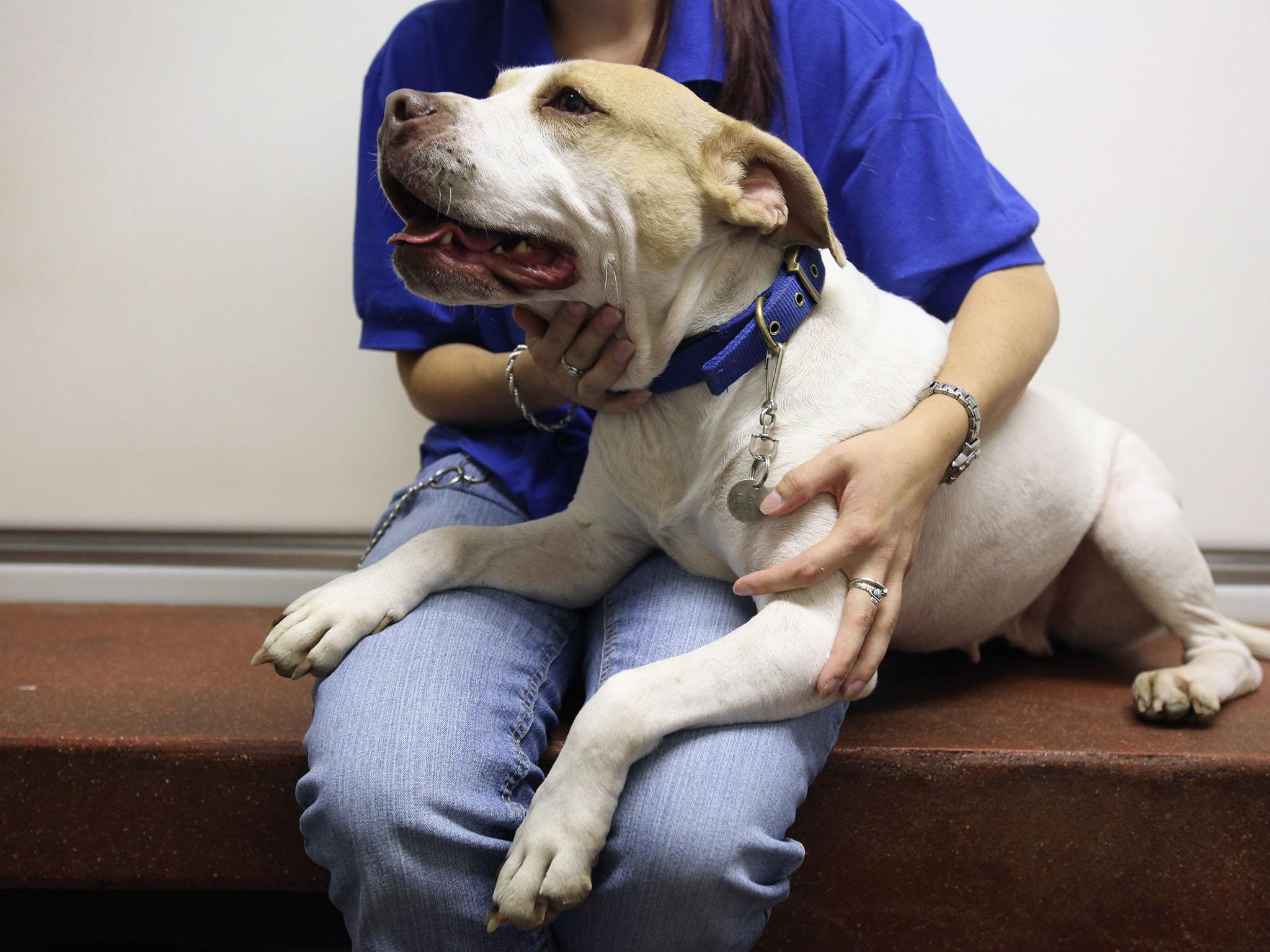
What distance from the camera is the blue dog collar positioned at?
49.6 inches

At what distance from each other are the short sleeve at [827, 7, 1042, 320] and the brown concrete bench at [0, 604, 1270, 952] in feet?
2.37

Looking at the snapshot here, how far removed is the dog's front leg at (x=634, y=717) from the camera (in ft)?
3.45

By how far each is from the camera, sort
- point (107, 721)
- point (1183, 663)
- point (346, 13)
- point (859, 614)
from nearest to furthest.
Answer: point (859, 614), point (107, 721), point (1183, 663), point (346, 13)

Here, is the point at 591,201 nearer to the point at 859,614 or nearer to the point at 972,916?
the point at 859,614

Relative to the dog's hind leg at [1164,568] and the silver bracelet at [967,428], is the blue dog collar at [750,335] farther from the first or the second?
the dog's hind leg at [1164,568]

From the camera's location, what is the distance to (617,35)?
1642 mm

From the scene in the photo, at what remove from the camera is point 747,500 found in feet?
4.14

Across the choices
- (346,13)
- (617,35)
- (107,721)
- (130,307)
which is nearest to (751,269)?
(617,35)

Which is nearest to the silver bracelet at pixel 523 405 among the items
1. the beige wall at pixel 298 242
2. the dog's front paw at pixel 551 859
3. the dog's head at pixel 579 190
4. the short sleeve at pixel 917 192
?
the dog's head at pixel 579 190

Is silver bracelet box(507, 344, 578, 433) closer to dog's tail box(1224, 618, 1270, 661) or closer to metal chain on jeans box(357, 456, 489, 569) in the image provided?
metal chain on jeans box(357, 456, 489, 569)

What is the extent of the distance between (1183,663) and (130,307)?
2471 millimetres

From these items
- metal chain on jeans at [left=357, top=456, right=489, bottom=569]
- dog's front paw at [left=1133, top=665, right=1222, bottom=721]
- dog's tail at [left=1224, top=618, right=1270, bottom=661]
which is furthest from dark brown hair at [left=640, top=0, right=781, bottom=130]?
dog's tail at [left=1224, top=618, right=1270, bottom=661]

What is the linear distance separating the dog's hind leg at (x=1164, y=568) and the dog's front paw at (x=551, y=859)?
3.40 ft

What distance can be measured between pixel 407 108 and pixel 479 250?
0.19 m
